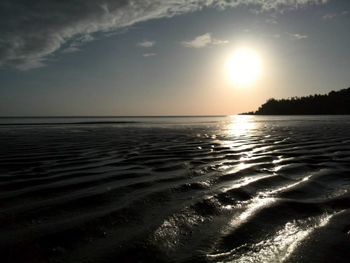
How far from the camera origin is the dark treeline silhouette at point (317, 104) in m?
117

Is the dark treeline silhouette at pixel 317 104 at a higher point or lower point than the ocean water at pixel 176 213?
higher

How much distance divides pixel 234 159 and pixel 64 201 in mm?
5249

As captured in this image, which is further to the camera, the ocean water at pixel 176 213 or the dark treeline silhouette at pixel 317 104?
the dark treeline silhouette at pixel 317 104

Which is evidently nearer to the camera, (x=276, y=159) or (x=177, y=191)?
(x=177, y=191)

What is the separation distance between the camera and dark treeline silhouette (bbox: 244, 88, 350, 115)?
384 feet

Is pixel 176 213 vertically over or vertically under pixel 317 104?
under

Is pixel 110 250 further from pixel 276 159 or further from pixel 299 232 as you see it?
pixel 276 159

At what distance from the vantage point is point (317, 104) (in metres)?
132

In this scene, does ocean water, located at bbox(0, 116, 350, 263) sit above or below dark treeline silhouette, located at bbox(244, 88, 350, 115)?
below

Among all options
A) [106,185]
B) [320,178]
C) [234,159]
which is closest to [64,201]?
[106,185]

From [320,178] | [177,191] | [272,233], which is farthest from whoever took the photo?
[320,178]

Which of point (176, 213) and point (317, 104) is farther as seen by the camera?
point (317, 104)

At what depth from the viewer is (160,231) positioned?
3.52 m

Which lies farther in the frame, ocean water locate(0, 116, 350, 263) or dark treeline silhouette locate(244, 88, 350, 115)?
dark treeline silhouette locate(244, 88, 350, 115)
